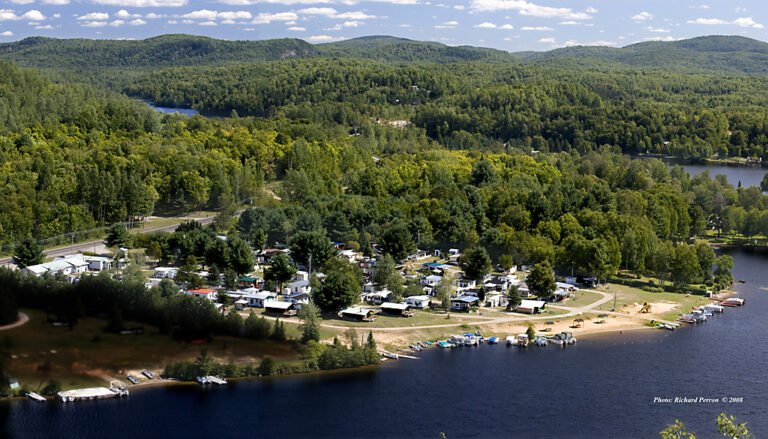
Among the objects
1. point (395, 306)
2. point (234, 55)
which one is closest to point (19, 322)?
point (395, 306)

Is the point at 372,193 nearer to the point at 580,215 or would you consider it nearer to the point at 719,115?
the point at 580,215

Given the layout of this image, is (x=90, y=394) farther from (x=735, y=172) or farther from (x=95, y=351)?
(x=735, y=172)

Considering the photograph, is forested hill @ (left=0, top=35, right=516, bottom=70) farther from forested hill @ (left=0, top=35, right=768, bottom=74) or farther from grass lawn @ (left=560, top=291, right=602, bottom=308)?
grass lawn @ (left=560, top=291, right=602, bottom=308)

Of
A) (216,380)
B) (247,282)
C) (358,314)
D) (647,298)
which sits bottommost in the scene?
(647,298)

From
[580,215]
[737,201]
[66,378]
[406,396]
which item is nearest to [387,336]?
[406,396]

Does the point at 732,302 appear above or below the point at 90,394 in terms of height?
below

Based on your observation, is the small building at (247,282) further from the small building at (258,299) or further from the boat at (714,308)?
the boat at (714,308)

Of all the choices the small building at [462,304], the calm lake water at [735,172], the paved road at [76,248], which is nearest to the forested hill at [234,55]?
the calm lake water at [735,172]
